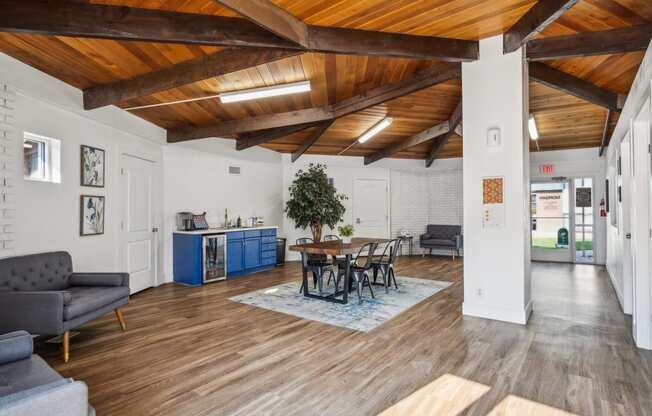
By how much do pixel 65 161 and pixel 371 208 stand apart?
23.1ft

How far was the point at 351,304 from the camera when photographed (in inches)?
190

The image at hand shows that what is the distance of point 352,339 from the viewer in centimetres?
359

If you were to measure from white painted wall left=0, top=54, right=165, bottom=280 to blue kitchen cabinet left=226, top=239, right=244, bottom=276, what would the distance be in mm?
1942

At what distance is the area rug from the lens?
4.20 metres

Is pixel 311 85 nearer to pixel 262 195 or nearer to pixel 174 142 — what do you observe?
pixel 174 142

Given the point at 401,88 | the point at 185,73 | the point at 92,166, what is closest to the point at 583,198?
the point at 401,88

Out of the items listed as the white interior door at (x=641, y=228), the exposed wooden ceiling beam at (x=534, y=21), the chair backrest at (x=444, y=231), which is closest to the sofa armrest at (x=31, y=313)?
the exposed wooden ceiling beam at (x=534, y=21)

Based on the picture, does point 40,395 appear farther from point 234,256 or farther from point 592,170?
point 592,170

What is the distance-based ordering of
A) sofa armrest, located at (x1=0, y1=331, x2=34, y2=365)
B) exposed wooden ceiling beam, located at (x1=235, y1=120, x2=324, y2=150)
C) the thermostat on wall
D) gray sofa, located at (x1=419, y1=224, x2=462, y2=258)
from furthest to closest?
1. gray sofa, located at (x1=419, y1=224, x2=462, y2=258)
2. exposed wooden ceiling beam, located at (x1=235, y1=120, x2=324, y2=150)
3. the thermostat on wall
4. sofa armrest, located at (x1=0, y1=331, x2=34, y2=365)

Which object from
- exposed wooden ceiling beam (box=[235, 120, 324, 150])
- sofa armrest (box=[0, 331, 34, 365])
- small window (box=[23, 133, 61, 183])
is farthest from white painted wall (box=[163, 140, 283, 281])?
sofa armrest (box=[0, 331, 34, 365])

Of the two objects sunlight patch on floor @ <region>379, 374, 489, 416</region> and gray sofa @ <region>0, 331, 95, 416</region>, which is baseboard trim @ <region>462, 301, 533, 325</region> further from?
gray sofa @ <region>0, 331, 95, 416</region>

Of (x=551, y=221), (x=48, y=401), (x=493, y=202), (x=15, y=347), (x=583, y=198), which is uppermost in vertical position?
(x=583, y=198)

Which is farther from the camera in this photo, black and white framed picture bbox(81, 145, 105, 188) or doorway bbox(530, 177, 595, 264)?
doorway bbox(530, 177, 595, 264)

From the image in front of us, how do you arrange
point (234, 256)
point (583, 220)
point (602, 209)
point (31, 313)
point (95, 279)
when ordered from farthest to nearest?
point (583, 220)
point (602, 209)
point (234, 256)
point (95, 279)
point (31, 313)
